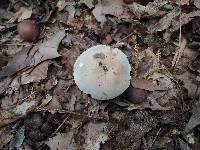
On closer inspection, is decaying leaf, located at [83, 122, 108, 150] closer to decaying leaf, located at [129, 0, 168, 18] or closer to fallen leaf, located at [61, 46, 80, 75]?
fallen leaf, located at [61, 46, 80, 75]

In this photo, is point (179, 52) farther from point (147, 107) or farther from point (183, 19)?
point (147, 107)

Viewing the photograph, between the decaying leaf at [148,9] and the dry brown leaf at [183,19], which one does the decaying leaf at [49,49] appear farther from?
the dry brown leaf at [183,19]

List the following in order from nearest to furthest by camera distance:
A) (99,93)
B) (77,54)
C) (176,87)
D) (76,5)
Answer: (99,93), (176,87), (77,54), (76,5)

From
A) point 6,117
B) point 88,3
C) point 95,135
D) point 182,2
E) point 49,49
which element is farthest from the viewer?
point 88,3

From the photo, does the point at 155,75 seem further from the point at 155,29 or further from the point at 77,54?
the point at 77,54

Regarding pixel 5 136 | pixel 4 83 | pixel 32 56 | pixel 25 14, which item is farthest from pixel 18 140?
pixel 25 14

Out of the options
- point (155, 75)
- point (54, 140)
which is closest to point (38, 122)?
point (54, 140)
